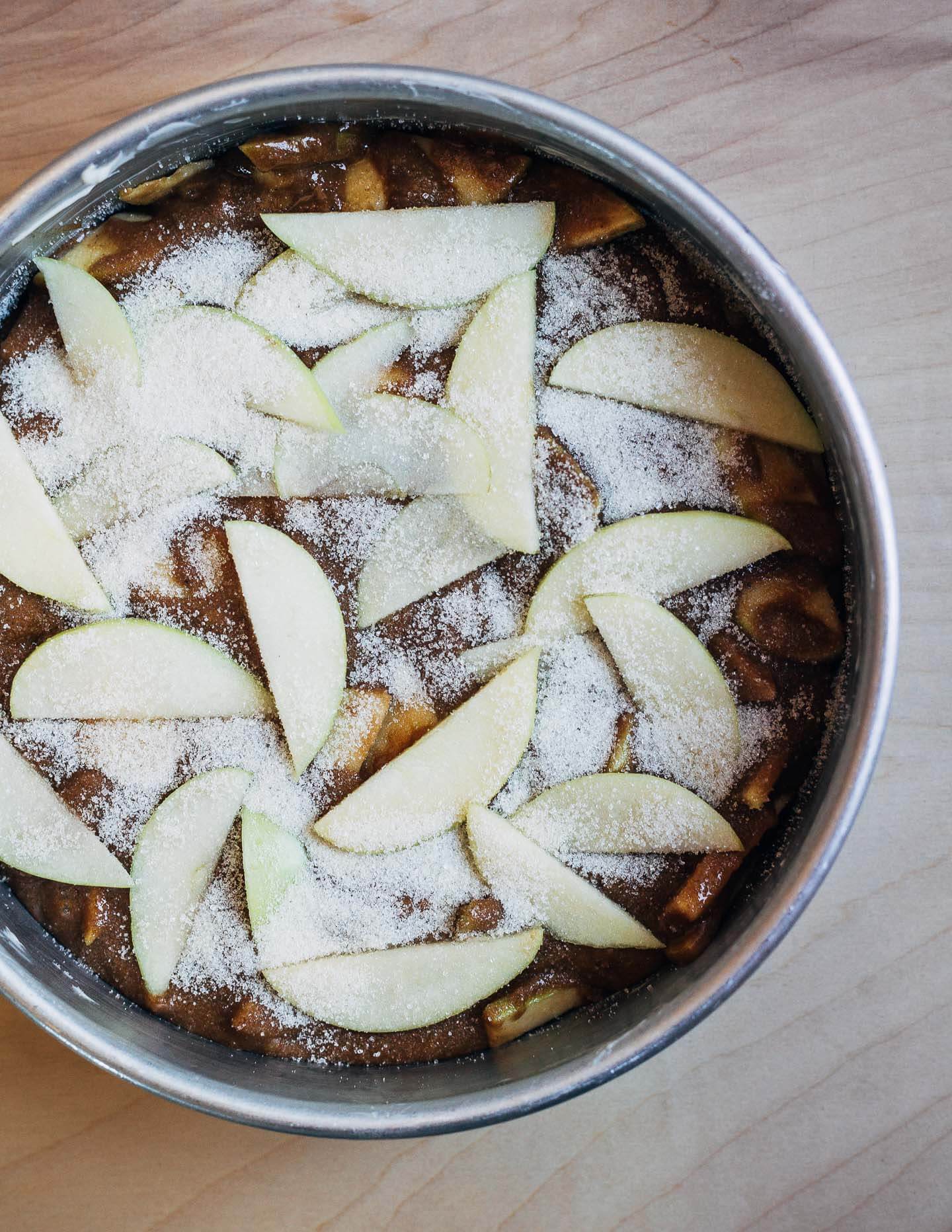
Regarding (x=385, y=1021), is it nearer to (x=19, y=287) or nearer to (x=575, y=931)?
(x=575, y=931)

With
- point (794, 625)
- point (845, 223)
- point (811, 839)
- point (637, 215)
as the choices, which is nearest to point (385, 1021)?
point (811, 839)

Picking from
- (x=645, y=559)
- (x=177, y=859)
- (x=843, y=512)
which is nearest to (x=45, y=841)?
(x=177, y=859)

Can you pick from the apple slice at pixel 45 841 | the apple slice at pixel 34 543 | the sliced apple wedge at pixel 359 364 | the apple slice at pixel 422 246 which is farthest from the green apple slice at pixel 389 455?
the apple slice at pixel 45 841

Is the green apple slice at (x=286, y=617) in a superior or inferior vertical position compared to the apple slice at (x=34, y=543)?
inferior

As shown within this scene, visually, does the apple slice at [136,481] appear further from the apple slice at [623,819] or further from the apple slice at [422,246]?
the apple slice at [623,819]

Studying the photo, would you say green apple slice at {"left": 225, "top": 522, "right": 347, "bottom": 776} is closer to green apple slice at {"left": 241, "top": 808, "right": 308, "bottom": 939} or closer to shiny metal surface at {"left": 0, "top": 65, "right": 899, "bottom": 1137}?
green apple slice at {"left": 241, "top": 808, "right": 308, "bottom": 939}

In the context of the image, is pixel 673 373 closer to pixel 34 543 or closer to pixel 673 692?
pixel 673 692
